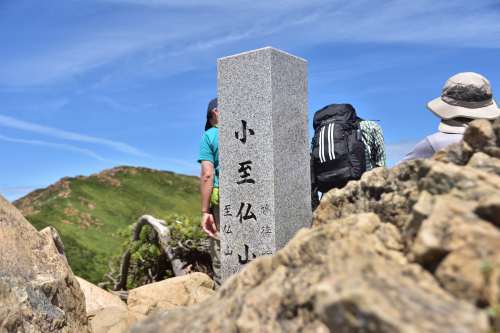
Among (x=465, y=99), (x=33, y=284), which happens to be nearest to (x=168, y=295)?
(x=33, y=284)

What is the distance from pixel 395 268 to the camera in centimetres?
233

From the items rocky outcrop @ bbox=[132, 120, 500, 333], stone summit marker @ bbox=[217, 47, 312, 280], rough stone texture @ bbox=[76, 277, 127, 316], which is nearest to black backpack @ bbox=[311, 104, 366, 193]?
stone summit marker @ bbox=[217, 47, 312, 280]

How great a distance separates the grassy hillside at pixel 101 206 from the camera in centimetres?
1513

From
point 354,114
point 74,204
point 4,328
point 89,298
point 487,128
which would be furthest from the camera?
point 74,204

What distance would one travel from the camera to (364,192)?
3.42 metres

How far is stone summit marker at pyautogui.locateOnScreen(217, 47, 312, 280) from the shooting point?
761 cm

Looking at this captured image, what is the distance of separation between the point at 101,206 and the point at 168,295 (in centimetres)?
924

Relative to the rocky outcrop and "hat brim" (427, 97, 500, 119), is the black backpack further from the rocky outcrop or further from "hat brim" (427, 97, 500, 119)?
the rocky outcrop

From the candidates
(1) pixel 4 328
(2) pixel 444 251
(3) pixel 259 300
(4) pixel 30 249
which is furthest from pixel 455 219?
(4) pixel 30 249

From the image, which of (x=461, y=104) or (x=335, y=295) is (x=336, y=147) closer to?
(x=461, y=104)

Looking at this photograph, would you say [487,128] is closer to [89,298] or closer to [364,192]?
[364,192]

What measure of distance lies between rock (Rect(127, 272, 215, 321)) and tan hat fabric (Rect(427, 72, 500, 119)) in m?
5.08

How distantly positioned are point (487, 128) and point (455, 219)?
1113 millimetres

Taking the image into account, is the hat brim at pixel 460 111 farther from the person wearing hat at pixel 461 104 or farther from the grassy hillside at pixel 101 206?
the grassy hillside at pixel 101 206
